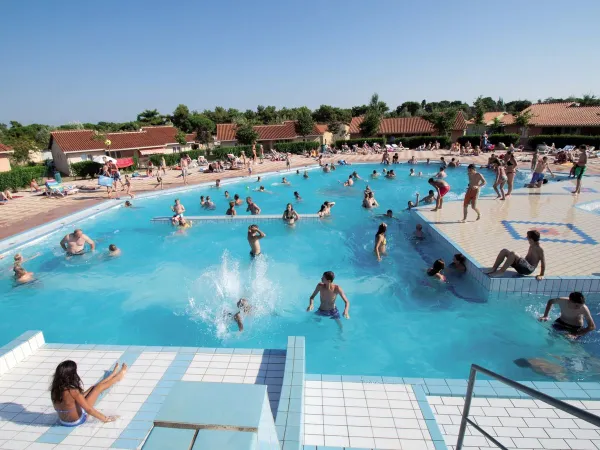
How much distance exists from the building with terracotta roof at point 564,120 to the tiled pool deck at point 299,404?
41.6 metres

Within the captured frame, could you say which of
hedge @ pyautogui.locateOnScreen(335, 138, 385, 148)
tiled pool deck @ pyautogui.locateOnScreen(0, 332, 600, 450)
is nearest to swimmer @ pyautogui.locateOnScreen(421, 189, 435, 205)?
tiled pool deck @ pyautogui.locateOnScreen(0, 332, 600, 450)

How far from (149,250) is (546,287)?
37.1 feet

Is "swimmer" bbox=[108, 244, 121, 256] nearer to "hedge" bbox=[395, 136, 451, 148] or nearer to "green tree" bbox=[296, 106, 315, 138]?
"hedge" bbox=[395, 136, 451, 148]

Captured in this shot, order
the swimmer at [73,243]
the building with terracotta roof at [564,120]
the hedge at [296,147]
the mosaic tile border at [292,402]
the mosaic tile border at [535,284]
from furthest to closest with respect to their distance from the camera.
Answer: the hedge at [296,147]
the building with terracotta roof at [564,120]
the swimmer at [73,243]
the mosaic tile border at [535,284]
the mosaic tile border at [292,402]

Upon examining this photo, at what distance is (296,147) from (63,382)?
117 ft

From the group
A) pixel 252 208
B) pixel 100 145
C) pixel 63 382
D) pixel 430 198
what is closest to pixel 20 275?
pixel 63 382

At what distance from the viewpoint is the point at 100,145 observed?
98.8 ft

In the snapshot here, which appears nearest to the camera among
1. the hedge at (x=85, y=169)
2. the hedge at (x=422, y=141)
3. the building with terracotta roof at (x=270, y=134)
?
the hedge at (x=85, y=169)

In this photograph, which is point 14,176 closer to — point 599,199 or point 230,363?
point 230,363

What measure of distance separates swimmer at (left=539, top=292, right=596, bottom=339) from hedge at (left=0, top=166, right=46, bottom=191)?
25080 millimetres

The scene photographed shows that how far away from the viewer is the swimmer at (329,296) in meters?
6.48

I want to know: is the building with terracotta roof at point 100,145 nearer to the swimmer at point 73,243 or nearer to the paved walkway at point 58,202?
the paved walkway at point 58,202

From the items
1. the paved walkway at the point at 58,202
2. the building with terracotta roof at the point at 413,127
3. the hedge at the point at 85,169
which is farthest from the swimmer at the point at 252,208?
the building with terracotta roof at the point at 413,127

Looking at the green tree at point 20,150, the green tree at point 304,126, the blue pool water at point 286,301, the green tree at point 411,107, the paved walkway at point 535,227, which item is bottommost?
the blue pool water at point 286,301
